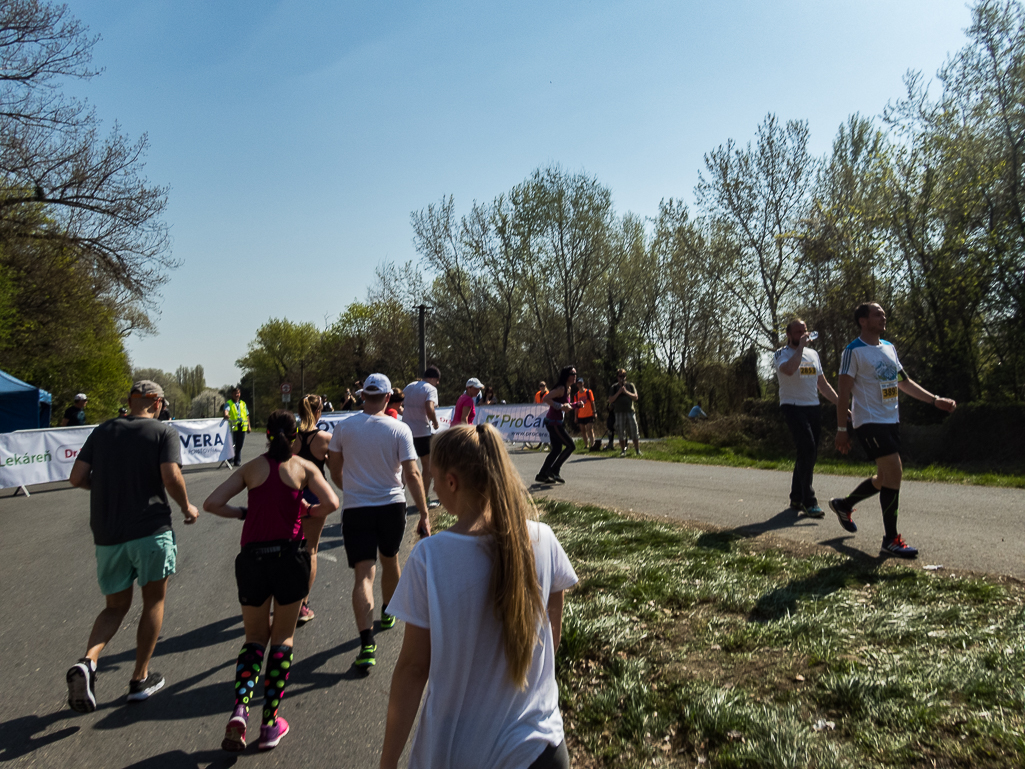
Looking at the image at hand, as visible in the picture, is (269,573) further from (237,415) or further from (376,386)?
(237,415)

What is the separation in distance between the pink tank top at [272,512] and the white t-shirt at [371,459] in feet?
2.74

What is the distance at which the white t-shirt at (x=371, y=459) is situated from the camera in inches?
198

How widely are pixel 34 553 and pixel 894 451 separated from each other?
32.1 feet

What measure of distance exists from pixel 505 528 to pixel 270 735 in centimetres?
255

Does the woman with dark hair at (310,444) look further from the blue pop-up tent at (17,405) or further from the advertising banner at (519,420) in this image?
the blue pop-up tent at (17,405)

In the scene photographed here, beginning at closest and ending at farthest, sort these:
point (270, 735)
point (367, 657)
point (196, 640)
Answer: point (270, 735), point (367, 657), point (196, 640)

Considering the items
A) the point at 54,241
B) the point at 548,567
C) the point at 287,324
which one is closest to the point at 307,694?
the point at 548,567

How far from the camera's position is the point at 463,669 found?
196cm

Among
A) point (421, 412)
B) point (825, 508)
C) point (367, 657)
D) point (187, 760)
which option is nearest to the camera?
point (187, 760)

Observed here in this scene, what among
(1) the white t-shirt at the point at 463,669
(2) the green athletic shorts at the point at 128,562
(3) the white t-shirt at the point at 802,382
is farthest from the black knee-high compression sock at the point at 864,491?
(2) the green athletic shorts at the point at 128,562

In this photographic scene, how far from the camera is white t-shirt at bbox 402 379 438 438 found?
9.25 m

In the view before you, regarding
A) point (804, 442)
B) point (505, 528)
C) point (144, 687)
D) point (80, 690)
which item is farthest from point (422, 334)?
point (505, 528)

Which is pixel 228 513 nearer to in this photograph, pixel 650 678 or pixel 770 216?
pixel 650 678

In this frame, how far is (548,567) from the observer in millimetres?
2143
